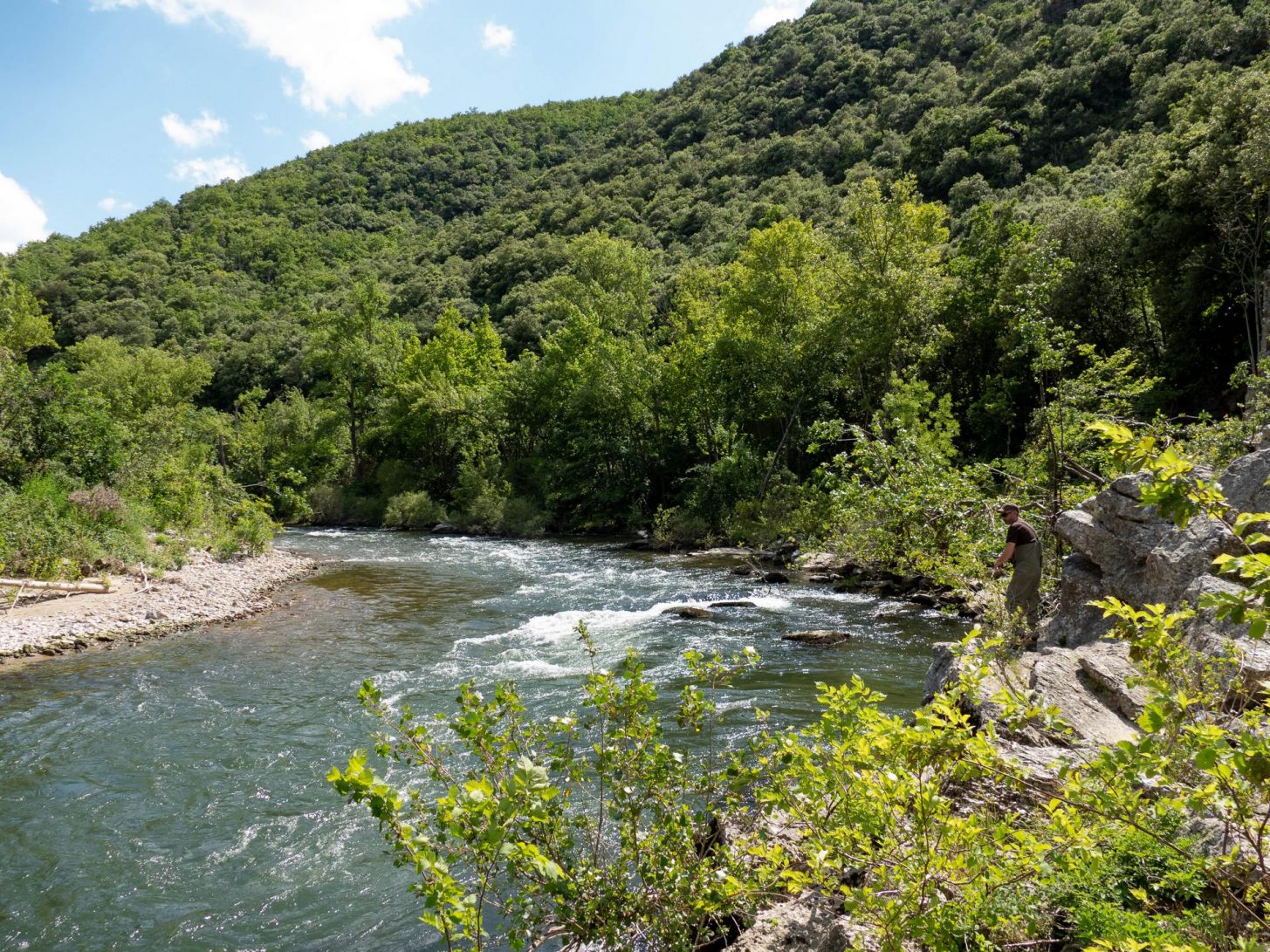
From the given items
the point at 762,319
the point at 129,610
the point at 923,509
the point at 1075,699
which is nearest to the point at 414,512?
the point at 762,319

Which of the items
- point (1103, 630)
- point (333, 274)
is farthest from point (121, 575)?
point (333, 274)

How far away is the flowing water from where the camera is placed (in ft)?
18.9

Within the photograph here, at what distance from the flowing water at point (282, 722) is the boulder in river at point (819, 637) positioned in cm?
35

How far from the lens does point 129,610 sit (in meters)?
14.9

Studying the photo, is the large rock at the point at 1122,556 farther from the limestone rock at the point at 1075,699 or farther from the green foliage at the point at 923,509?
the green foliage at the point at 923,509

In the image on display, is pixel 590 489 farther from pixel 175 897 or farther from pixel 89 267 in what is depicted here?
pixel 89 267

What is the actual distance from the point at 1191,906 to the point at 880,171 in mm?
64977

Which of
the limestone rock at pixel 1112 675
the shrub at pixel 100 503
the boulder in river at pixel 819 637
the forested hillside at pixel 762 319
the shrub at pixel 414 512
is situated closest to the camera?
the limestone rock at pixel 1112 675

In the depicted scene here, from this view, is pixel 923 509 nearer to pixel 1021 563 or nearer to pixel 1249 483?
pixel 1021 563

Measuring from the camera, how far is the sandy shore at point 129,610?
12852mm

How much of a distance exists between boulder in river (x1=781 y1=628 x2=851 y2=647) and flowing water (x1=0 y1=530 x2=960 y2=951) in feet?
1.14

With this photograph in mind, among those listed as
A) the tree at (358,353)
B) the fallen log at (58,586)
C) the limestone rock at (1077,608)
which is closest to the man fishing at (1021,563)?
the limestone rock at (1077,608)

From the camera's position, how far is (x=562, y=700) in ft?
32.3

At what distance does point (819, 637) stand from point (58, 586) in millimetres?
15897
